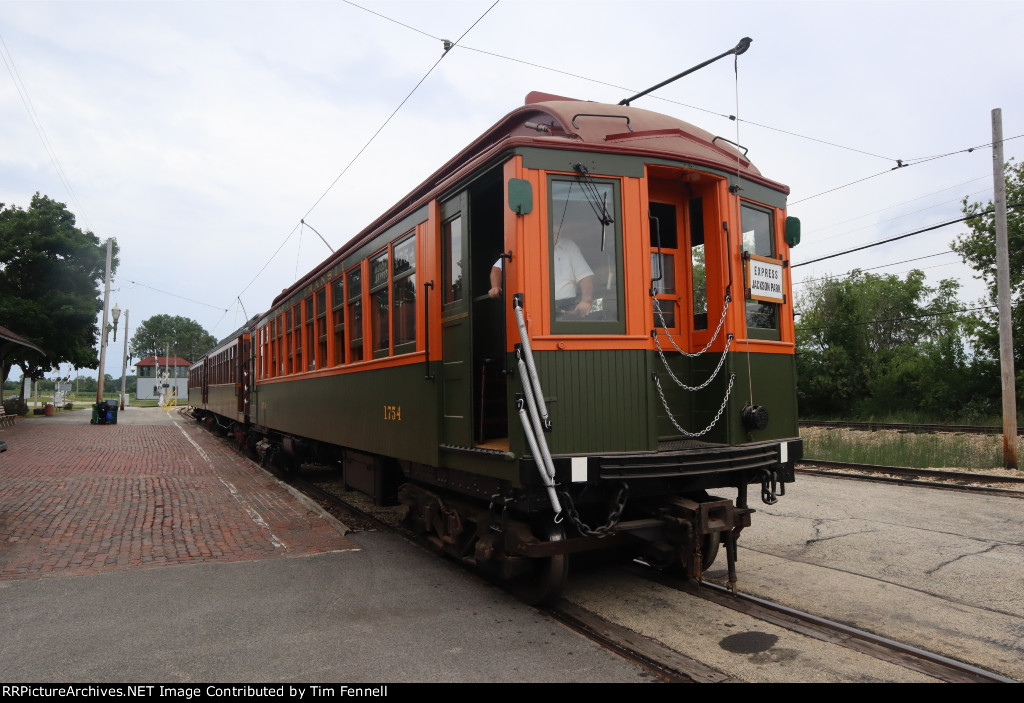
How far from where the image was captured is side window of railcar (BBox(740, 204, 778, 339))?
5.29 m

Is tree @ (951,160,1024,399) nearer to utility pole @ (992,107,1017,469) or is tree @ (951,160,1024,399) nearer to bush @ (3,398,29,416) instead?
utility pole @ (992,107,1017,469)

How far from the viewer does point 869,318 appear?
106ft

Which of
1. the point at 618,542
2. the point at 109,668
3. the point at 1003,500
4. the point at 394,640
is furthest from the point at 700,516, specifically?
the point at 1003,500

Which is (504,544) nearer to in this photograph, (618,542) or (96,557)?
(618,542)

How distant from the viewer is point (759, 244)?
17.8 ft

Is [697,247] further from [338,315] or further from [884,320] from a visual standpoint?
[884,320]

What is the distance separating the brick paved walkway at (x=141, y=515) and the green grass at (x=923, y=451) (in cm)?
1067

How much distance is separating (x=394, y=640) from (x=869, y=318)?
1307 inches

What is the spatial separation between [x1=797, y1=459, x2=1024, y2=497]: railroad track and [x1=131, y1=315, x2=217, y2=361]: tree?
353ft

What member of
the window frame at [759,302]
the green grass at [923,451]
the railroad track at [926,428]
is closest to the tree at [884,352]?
the railroad track at [926,428]

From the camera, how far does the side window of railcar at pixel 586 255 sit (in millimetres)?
4617

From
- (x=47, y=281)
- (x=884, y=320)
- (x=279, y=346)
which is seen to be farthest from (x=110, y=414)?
(x=884, y=320)

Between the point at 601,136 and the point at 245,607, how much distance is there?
417 centimetres

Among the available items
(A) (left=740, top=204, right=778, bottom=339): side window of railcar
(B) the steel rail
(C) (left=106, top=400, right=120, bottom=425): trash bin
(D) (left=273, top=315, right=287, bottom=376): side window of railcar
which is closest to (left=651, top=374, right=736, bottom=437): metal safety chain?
(A) (left=740, top=204, right=778, bottom=339): side window of railcar
